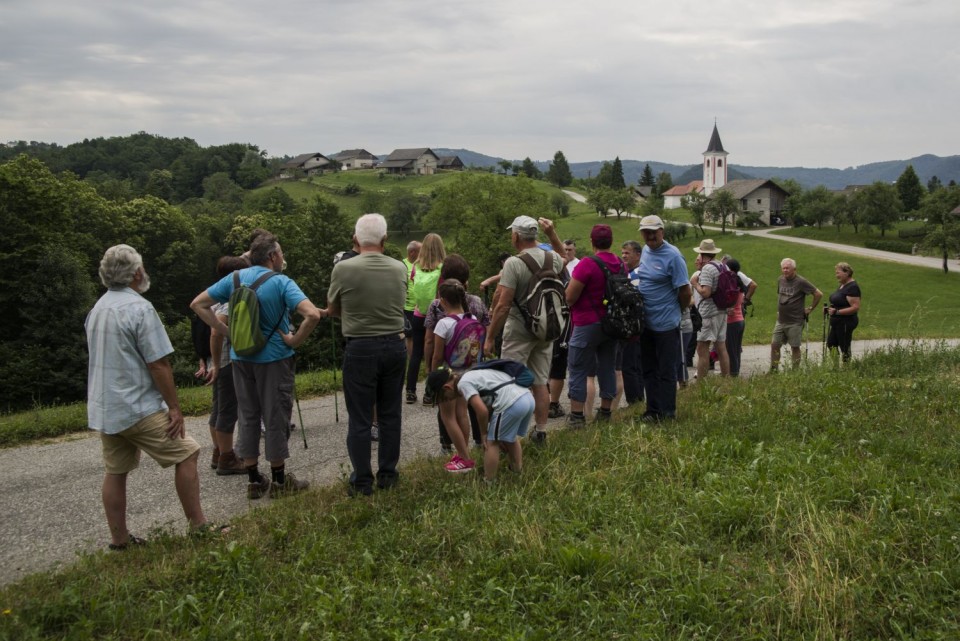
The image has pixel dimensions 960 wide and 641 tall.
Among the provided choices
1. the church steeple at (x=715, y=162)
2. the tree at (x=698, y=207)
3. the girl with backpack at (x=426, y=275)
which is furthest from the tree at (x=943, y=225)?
the church steeple at (x=715, y=162)

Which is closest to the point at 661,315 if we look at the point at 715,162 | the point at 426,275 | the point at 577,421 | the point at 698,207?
the point at 577,421

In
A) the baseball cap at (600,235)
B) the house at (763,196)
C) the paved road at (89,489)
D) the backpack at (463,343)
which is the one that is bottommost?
the paved road at (89,489)

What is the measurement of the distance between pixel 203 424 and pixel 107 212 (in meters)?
47.1

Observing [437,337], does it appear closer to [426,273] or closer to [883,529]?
[426,273]

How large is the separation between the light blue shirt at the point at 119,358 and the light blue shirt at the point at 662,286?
179 inches

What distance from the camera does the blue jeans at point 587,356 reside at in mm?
6918


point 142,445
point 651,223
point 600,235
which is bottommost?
point 142,445

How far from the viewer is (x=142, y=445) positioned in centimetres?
460

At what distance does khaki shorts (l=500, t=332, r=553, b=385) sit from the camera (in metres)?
6.46

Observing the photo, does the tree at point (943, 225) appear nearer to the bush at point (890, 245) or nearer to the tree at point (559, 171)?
the bush at point (890, 245)

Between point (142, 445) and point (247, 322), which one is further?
point (247, 322)

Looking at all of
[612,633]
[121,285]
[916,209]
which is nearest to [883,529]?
[612,633]

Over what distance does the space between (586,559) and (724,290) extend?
20.5 ft

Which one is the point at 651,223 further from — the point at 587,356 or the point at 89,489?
the point at 89,489
